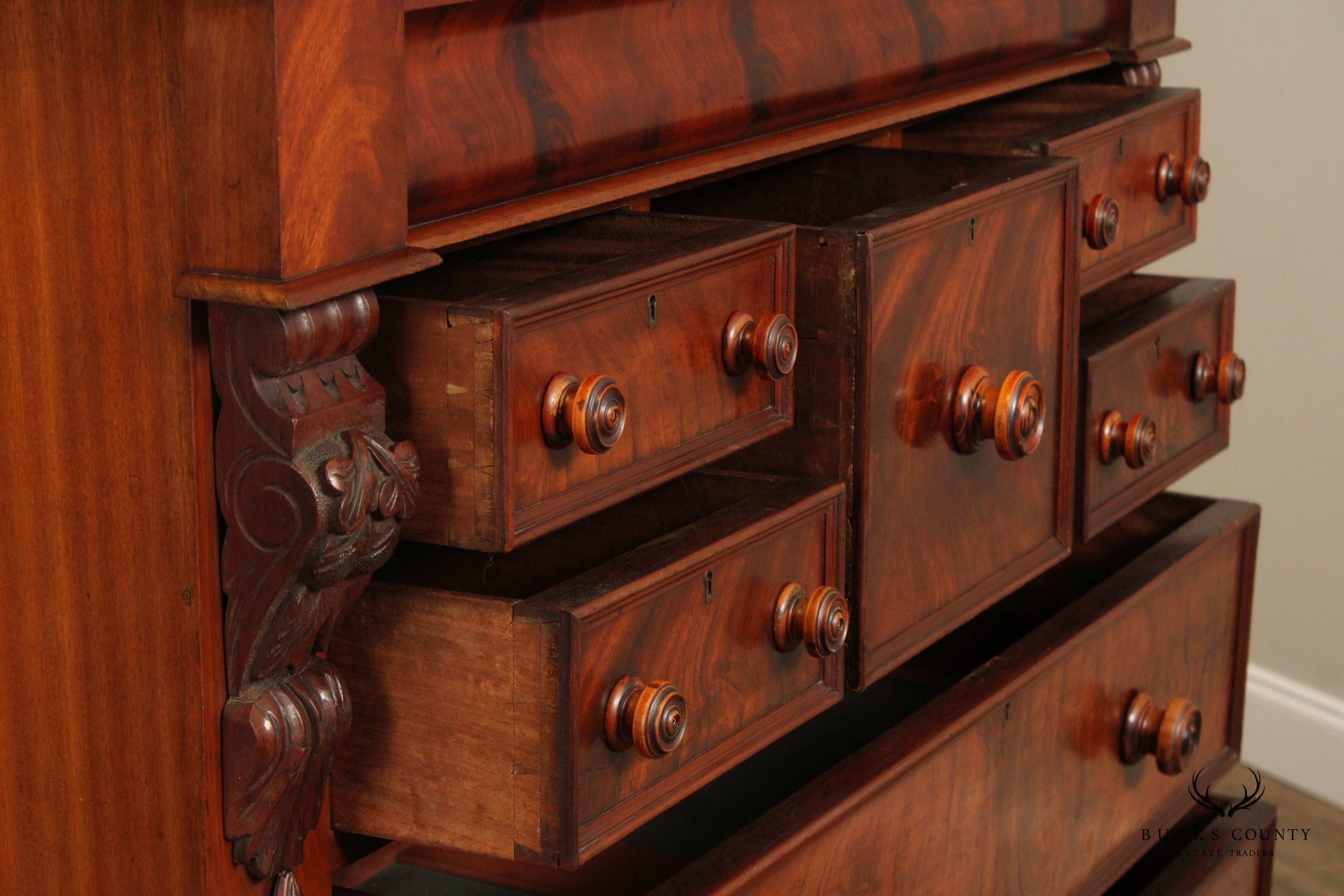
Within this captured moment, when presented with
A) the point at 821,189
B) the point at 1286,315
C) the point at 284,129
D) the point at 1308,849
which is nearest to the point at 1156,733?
the point at 821,189

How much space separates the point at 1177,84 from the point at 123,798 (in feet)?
6.94

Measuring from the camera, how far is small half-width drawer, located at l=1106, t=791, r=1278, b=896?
5.11 ft

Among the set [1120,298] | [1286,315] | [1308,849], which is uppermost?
[1120,298]

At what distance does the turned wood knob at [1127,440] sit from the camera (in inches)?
55.0

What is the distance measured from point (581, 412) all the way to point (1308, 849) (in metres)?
1.73

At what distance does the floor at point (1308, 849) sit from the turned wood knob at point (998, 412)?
1.19 meters

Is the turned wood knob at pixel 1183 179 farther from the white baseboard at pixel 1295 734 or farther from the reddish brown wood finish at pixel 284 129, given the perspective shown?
the white baseboard at pixel 1295 734

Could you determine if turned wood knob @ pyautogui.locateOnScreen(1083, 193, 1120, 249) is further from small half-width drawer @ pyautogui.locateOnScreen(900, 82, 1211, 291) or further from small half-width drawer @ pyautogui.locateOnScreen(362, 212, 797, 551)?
small half-width drawer @ pyautogui.locateOnScreen(362, 212, 797, 551)

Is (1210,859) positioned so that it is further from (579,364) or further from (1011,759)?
(579,364)

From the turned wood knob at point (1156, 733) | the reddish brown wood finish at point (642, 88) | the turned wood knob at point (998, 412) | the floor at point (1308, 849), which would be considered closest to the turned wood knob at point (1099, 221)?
the reddish brown wood finish at point (642, 88)

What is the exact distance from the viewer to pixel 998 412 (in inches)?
45.4

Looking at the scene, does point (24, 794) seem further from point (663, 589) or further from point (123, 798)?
point (663, 589)

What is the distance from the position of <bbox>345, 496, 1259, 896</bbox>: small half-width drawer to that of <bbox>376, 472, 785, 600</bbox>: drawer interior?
194mm

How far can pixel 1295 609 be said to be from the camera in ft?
8.09
